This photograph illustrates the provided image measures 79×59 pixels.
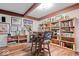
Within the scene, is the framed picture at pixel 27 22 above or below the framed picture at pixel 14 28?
above

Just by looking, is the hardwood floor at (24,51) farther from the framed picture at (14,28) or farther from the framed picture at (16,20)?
the framed picture at (16,20)

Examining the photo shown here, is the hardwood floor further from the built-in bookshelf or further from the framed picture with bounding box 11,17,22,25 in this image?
the framed picture with bounding box 11,17,22,25

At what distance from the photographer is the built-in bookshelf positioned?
1664 mm

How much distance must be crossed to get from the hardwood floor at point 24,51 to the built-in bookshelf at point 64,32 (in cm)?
10

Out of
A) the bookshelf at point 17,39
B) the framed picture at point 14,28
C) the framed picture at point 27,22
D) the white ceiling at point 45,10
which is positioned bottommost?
the bookshelf at point 17,39

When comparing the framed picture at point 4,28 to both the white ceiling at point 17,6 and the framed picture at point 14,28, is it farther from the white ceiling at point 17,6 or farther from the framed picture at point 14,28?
the white ceiling at point 17,6

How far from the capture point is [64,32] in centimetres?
175

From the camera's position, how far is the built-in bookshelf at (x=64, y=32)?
1664mm

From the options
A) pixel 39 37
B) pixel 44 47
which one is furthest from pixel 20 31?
pixel 44 47

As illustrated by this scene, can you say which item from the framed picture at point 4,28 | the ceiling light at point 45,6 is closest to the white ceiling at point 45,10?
the ceiling light at point 45,6

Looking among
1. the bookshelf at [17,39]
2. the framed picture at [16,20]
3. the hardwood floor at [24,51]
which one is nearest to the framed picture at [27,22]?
the framed picture at [16,20]

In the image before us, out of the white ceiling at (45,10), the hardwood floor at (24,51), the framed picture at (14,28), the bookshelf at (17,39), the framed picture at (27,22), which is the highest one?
the white ceiling at (45,10)

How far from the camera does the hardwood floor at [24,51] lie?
163cm

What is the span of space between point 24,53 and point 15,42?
0.28m
